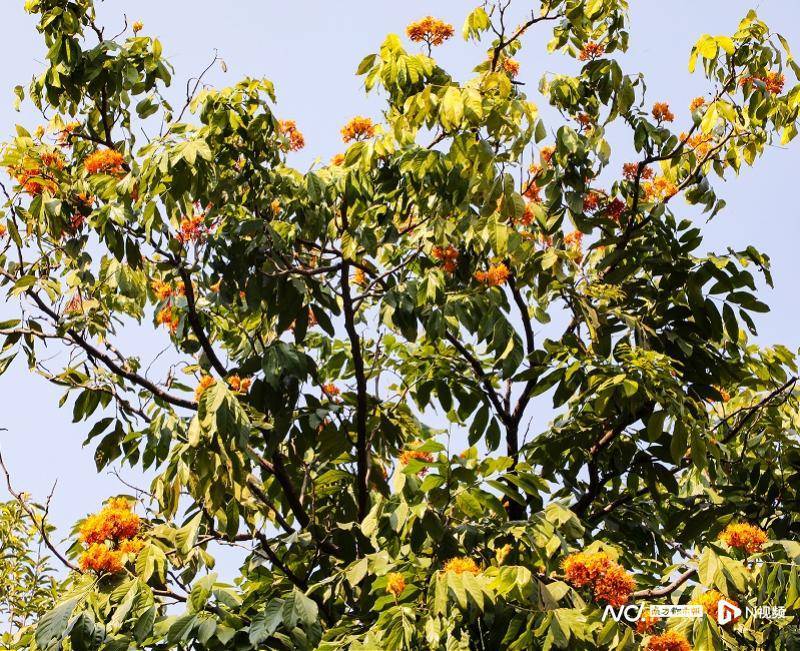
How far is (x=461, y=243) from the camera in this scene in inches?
167

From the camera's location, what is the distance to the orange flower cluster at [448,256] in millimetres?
4203

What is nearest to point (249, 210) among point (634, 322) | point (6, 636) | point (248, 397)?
point (248, 397)

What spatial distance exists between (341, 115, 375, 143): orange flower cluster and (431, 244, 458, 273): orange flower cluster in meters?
0.58

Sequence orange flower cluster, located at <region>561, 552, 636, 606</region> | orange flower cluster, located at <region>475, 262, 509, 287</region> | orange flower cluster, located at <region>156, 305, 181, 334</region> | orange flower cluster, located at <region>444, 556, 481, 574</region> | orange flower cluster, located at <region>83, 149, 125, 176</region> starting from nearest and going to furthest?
orange flower cluster, located at <region>561, 552, 636, 606</region> < orange flower cluster, located at <region>444, 556, 481, 574</region> < orange flower cluster, located at <region>475, 262, 509, 287</region> < orange flower cluster, located at <region>83, 149, 125, 176</region> < orange flower cluster, located at <region>156, 305, 181, 334</region>

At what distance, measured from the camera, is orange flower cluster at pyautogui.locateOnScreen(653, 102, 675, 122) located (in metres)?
4.91

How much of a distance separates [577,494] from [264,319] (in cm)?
172

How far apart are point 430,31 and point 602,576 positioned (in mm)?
2503

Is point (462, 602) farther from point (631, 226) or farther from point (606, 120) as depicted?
point (606, 120)

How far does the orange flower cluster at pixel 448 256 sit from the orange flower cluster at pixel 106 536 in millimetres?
1771

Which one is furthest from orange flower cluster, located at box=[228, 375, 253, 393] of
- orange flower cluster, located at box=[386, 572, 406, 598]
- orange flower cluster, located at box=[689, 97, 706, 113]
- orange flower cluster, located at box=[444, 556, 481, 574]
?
orange flower cluster, located at box=[689, 97, 706, 113]

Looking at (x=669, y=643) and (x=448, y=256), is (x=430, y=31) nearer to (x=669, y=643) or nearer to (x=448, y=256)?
(x=448, y=256)

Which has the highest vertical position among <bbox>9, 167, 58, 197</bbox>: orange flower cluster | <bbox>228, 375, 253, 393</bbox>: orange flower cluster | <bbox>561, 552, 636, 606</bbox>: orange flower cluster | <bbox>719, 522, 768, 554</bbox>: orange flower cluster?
<bbox>9, 167, 58, 197</bbox>: orange flower cluster

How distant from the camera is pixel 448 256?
421 cm

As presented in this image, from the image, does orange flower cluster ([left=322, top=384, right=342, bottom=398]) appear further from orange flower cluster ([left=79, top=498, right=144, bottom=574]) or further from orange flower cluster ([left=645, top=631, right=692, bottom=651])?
orange flower cluster ([left=645, top=631, right=692, bottom=651])
